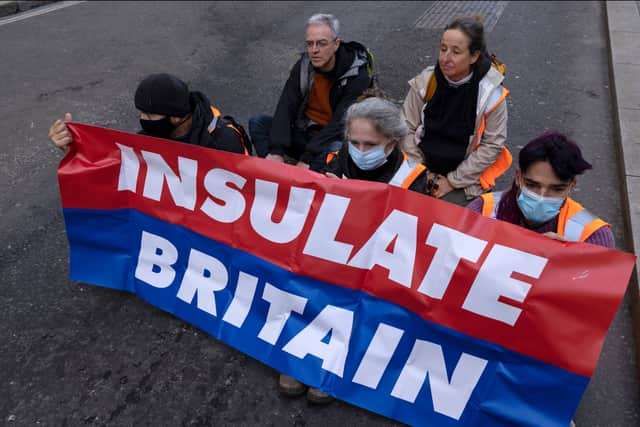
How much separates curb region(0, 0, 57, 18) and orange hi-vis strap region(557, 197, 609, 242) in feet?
31.5

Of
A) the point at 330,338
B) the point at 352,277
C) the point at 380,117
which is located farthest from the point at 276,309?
the point at 380,117

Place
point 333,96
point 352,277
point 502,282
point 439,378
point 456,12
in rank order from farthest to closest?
point 456,12 → point 333,96 → point 352,277 → point 439,378 → point 502,282

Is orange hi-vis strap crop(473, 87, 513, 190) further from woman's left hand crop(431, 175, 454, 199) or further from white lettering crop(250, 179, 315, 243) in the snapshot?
white lettering crop(250, 179, 315, 243)

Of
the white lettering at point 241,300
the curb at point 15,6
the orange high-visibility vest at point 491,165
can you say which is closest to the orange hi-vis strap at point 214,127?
the white lettering at point 241,300

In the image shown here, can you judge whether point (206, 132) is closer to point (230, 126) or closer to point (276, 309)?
point (230, 126)

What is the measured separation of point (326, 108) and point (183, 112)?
137 cm

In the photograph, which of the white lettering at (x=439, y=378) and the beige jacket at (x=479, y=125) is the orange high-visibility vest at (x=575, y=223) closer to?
the white lettering at (x=439, y=378)

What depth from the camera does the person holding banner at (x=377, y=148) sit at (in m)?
3.15

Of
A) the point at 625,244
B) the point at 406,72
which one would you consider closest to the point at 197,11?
the point at 406,72

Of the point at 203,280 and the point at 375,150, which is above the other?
the point at 375,150

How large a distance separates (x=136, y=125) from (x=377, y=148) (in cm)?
357

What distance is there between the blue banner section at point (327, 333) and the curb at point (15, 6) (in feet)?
24.8

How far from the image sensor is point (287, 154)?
4.70m

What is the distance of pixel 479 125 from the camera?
152 inches
